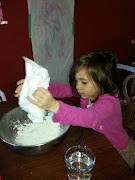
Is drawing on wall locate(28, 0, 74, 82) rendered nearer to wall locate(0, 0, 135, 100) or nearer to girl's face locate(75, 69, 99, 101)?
wall locate(0, 0, 135, 100)

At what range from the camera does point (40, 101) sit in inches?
25.3

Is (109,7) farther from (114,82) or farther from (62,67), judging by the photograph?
(114,82)

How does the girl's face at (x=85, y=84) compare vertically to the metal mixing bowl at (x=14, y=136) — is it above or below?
above

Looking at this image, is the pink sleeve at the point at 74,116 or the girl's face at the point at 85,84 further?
the girl's face at the point at 85,84

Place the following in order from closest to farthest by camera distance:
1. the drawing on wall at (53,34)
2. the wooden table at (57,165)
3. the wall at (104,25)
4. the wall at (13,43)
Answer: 1. the wooden table at (57,165)
2. the wall at (13,43)
3. the drawing on wall at (53,34)
4. the wall at (104,25)

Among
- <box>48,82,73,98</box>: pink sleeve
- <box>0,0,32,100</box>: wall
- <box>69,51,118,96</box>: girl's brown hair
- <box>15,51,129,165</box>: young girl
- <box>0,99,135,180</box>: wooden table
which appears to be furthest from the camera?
<box>0,0,32,100</box>: wall

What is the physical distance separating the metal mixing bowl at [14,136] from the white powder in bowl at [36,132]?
0.03m

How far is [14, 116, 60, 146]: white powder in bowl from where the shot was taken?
0.79 m

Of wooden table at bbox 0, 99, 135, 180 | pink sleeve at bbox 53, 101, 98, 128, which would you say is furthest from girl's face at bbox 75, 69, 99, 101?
wooden table at bbox 0, 99, 135, 180

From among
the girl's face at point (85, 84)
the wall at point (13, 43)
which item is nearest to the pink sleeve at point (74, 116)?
the girl's face at point (85, 84)

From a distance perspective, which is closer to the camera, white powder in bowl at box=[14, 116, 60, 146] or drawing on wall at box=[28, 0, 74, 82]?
white powder in bowl at box=[14, 116, 60, 146]

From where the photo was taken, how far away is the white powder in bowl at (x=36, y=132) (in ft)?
2.59

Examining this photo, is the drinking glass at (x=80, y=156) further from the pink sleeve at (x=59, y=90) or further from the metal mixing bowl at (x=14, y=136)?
the pink sleeve at (x=59, y=90)

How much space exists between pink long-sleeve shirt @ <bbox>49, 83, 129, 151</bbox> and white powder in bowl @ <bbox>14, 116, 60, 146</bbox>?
134 mm
